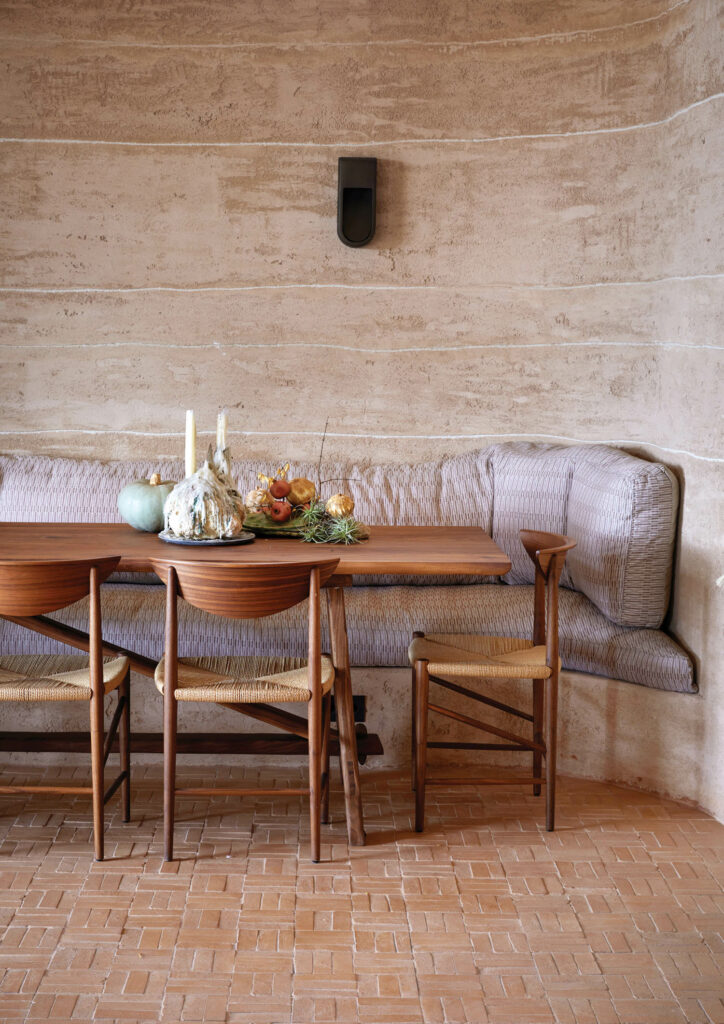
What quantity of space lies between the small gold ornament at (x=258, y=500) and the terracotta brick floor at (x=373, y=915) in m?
1.05

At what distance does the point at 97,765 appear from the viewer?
293 cm

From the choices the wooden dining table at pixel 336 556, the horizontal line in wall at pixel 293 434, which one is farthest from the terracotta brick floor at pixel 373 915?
the horizontal line in wall at pixel 293 434

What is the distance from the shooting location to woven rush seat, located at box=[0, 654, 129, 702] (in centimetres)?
292

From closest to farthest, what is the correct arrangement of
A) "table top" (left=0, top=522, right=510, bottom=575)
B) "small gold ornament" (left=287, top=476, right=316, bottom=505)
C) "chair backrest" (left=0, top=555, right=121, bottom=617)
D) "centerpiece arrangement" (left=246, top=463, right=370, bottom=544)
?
"chair backrest" (left=0, top=555, right=121, bottom=617) < "table top" (left=0, top=522, right=510, bottom=575) < "centerpiece arrangement" (left=246, top=463, right=370, bottom=544) < "small gold ornament" (left=287, top=476, right=316, bottom=505)

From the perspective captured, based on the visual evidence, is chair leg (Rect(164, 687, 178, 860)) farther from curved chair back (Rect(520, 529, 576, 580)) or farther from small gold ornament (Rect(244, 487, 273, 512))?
curved chair back (Rect(520, 529, 576, 580))

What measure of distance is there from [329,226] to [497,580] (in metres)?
1.81

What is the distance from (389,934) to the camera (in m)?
2.58

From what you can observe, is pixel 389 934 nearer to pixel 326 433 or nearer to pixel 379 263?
pixel 326 433

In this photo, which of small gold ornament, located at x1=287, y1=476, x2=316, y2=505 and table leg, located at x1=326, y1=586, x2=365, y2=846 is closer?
table leg, located at x1=326, y1=586, x2=365, y2=846

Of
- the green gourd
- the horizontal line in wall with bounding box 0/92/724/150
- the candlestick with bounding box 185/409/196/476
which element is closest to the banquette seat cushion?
the green gourd

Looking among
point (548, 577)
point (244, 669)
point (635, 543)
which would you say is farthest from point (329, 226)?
point (244, 669)

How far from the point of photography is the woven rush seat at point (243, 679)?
2.89 meters

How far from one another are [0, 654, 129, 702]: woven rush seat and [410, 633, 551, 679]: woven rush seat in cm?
99

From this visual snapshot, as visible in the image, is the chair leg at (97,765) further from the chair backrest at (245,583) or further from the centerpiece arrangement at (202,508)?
the centerpiece arrangement at (202,508)
